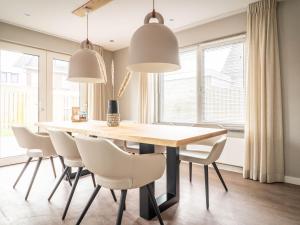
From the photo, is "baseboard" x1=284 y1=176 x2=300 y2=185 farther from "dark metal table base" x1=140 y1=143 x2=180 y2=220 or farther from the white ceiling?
the white ceiling

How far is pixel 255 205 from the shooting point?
2154mm

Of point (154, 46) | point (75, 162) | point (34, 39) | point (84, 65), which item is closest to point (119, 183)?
point (75, 162)

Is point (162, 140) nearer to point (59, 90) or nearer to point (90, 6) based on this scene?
point (90, 6)

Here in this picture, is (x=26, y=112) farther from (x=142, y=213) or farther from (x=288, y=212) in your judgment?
(x=288, y=212)

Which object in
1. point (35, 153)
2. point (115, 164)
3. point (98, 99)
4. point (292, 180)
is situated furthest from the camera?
point (98, 99)

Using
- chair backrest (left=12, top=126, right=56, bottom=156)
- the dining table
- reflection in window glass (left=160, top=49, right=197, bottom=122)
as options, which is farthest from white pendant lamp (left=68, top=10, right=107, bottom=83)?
reflection in window glass (left=160, top=49, right=197, bottom=122)

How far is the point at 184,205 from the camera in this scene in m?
2.14

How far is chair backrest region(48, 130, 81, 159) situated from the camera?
1938 mm

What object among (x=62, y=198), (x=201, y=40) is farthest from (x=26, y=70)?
(x=201, y=40)

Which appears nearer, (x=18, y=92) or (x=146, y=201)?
(x=146, y=201)

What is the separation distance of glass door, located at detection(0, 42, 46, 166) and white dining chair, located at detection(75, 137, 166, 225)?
9.84ft

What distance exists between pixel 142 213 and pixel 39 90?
10.7 feet

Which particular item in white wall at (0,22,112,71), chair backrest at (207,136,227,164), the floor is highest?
white wall at (0,22,112,71)

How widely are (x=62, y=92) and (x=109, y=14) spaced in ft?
6.69
